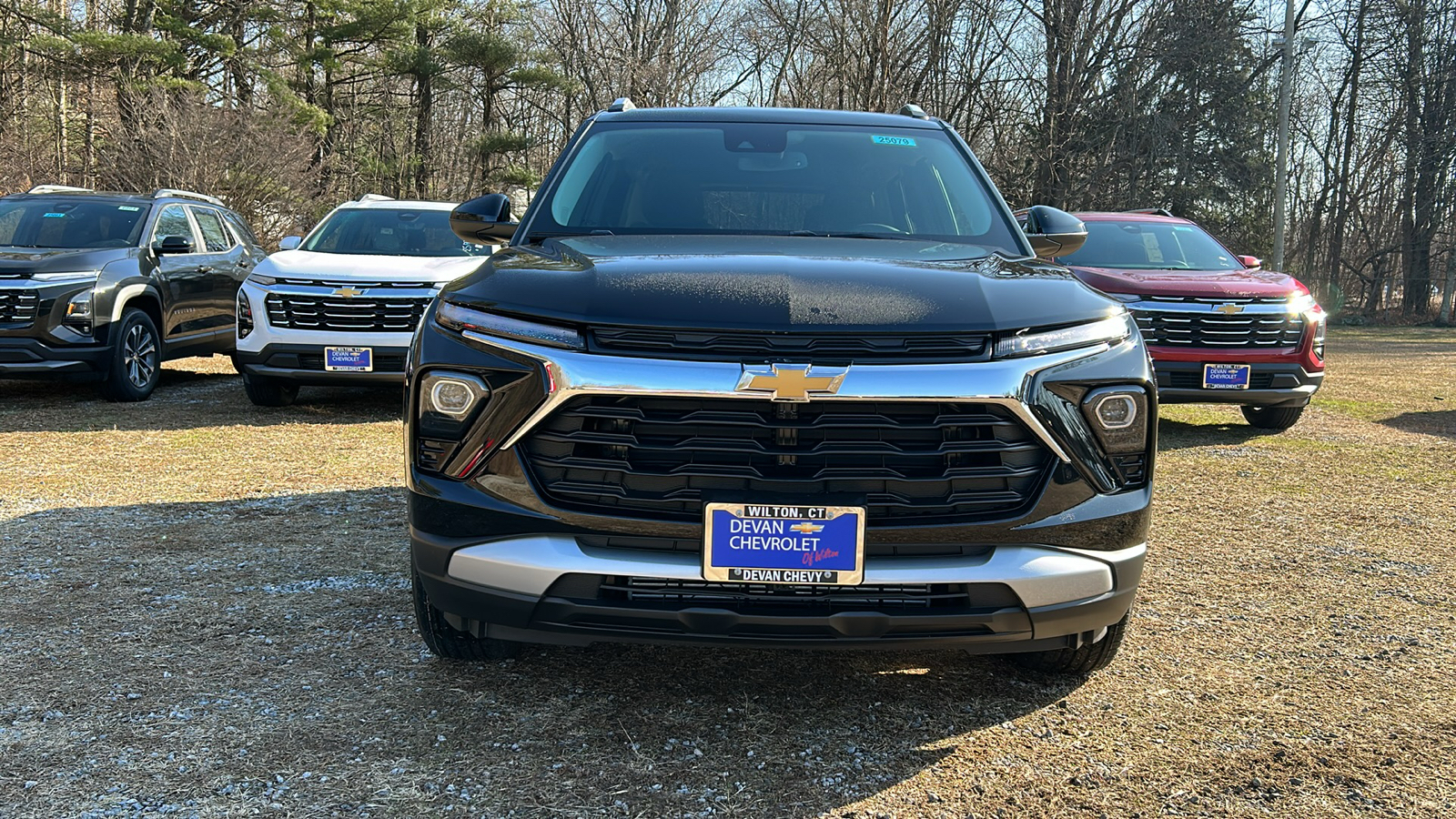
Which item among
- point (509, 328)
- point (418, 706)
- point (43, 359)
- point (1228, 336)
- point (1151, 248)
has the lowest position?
point (418, 706)

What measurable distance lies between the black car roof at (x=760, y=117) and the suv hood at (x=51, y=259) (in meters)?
6.15

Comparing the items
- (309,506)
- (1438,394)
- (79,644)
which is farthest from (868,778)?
(1438,394)

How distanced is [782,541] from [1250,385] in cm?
648

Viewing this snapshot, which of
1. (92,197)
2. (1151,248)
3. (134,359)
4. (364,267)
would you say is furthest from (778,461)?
(92,197)

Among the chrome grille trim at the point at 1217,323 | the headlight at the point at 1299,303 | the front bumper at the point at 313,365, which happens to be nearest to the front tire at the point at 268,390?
the front bumper at the point at 313,365

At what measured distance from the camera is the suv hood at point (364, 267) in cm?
813

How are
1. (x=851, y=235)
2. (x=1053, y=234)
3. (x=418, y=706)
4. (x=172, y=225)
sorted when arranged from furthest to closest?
(x=172, y=225), (x=1053, y=234), (x=851, y=235), (x=418, y=706)

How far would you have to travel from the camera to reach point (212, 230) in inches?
411

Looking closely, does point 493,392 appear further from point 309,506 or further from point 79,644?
point 309,506

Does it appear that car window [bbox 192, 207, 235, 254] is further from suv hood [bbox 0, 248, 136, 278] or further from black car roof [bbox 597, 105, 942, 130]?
black car roof [bbox 597, 105, 942, 130]

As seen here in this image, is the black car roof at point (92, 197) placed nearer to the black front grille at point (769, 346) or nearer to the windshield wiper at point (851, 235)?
the windshield wiper at point (851, 235)

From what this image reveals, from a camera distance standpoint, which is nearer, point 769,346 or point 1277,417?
point 769,346

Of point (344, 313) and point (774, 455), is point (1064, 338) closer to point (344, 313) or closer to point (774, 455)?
point (774, 455)

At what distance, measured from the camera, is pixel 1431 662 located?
3.49 metres
